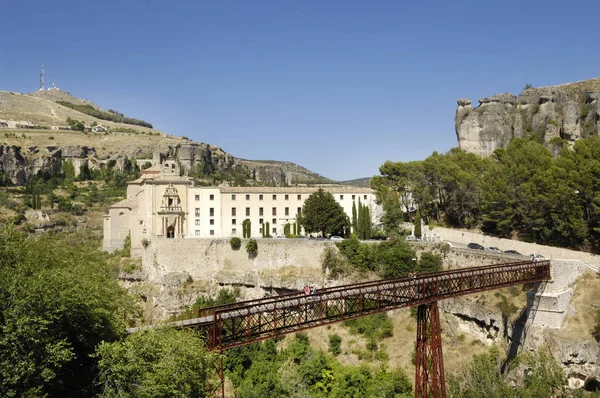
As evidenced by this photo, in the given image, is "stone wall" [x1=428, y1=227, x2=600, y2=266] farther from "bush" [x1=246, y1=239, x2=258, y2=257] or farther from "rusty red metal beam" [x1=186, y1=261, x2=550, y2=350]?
"bush" [x1=246, y1=239, x2=258, y2=257]

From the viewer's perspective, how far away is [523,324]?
99.6 feet

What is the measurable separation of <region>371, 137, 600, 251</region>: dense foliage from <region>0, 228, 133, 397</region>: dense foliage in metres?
35.1

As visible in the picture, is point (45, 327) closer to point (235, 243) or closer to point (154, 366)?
point (154, 366)

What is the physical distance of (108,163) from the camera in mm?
106312

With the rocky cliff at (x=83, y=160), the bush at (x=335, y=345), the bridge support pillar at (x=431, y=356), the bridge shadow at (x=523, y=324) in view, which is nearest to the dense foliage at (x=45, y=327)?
the bridge support pillar at (x=431, y=356)

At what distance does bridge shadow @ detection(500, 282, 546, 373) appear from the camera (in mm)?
29984

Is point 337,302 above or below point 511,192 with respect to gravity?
below

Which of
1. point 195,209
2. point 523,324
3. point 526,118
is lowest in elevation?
point 523,324

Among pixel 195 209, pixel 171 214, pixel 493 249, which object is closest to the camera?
pixel 493 249

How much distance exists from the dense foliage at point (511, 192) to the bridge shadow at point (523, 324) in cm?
973

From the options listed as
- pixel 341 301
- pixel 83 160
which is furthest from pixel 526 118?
pixel 83 160

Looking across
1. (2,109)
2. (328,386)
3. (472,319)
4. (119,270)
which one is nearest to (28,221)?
(119,270)

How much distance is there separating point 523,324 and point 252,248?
2407 centimetres

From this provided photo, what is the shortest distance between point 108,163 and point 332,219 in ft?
245
